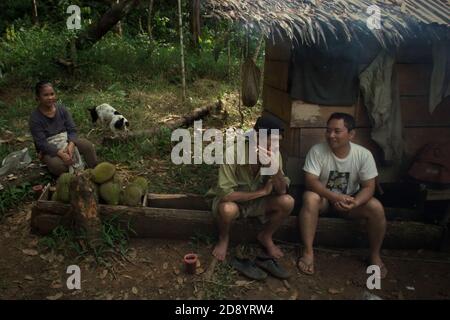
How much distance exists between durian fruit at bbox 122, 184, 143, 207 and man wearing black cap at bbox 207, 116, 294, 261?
808 mm

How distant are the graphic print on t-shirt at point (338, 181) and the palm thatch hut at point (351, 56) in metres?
0.73

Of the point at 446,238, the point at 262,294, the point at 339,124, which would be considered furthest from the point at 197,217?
the point at 446,238

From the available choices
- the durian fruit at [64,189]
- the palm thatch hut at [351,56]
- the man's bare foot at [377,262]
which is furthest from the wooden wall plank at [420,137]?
the durian fruit at [64,189]

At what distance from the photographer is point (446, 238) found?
4.31 meters

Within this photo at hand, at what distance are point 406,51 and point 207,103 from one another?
16.9 ft

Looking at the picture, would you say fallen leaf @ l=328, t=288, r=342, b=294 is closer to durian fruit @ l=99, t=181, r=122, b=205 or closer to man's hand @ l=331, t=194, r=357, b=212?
man's hand @ l=331, t=194, r=357, b=212

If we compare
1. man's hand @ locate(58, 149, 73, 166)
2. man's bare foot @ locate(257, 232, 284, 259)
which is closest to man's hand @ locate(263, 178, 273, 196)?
man's bare foot @ locate(257, 232, 284, 259)

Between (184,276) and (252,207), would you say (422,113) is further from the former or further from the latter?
(184,276)

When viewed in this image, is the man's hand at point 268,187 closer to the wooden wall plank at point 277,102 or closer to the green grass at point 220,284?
the green grass at point 220,284

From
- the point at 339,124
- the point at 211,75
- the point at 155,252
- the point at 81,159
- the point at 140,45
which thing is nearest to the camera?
the point at 339,124

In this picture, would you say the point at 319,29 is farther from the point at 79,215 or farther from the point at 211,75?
the point at 211,75

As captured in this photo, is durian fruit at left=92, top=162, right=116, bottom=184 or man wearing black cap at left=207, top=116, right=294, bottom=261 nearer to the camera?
man wearing black cap at left=207, top=116, right=294, bottom=261

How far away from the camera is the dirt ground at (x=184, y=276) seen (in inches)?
141

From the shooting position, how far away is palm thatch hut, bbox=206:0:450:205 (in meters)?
4.05
